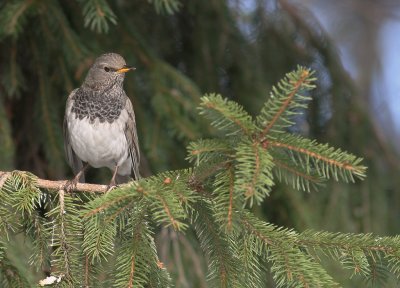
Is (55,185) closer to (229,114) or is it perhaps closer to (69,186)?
(69,186)

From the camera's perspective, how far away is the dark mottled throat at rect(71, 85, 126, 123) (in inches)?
161

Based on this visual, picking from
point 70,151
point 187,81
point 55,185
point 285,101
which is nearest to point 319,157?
point 285,101

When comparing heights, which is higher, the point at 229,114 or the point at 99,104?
the point at 99,104

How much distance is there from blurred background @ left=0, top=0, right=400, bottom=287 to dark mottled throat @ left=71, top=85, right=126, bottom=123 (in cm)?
11

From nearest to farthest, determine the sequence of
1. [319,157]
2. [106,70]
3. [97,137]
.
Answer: [319,157], [106,70], [97,137]

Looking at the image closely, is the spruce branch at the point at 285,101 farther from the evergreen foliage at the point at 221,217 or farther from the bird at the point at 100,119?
the bird at the point at 100,119

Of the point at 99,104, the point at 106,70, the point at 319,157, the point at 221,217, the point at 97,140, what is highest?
the point at 106,70

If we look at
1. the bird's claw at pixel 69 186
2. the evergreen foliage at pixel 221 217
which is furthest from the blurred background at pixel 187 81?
the evergreen foliage at pixel 221 217

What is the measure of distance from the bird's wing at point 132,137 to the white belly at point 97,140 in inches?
1.2

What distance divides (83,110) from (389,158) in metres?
2.20

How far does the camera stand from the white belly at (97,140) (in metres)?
4.11

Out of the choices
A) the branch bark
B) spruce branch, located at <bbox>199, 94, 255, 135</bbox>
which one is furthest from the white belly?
spruce branch, located at <bbox>199, 94, 255, 135</bbox>

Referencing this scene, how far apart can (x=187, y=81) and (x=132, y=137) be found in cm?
49

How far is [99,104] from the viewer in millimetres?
4164
